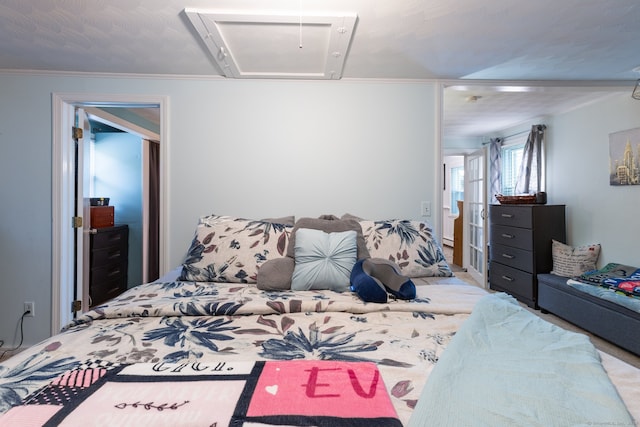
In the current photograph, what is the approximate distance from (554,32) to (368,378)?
2.24m

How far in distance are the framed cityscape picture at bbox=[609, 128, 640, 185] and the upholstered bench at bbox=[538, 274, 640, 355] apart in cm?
110

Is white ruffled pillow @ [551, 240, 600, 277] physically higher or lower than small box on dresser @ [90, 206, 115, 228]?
lower

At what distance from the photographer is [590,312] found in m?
2.70

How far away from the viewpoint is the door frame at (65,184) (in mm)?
2467

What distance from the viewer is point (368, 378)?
76 cm

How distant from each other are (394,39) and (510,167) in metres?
3.74

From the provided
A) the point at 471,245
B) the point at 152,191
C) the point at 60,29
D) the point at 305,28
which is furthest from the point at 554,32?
the point at 152,191

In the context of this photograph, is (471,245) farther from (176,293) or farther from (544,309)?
(176,293)

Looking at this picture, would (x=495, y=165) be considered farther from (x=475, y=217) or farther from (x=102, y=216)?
(x=102, y=216)

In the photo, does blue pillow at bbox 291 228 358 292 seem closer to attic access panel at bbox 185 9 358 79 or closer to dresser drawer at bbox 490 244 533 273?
attic access panel at bbox 185 9 358 79

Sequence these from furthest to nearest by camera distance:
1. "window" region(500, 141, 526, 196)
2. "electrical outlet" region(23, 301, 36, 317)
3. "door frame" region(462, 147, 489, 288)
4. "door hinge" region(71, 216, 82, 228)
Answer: "window" region(500, 141, 526, 196) → "door frame" region(462, 147, 489, 288) → "door hinge" region(71, 216, 82, 228) → "electrical outlet" region(23, 301, 36, 317)

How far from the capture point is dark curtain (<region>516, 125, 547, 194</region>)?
4.00m

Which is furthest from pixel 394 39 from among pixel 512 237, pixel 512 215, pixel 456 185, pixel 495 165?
pixel 456 185

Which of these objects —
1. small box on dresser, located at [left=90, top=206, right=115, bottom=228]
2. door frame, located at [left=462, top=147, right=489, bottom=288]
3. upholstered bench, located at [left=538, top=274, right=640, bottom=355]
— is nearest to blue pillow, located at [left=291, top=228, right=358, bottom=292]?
upholstered bench, located at [left=538, top=274, right=640, bottom=355]
